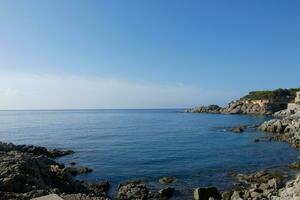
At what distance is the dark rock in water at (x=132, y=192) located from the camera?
93.5 feet

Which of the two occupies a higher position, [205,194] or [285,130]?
[285,130]

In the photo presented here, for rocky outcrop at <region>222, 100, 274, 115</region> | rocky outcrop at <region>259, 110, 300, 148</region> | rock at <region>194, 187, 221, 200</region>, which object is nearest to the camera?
rock at <region>194, 187, 221, 200</region>

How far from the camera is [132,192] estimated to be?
29078 mm

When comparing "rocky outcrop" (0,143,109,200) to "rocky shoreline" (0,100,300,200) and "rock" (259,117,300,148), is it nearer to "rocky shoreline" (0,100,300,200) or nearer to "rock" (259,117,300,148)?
"rocky shoreline" (0,100,300,200)

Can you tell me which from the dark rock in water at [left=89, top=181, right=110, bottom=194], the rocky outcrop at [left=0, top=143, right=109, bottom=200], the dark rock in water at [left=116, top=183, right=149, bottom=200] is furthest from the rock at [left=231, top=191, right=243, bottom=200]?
the dark rock in water at [left=89, top=181, right=110, bottom=194]

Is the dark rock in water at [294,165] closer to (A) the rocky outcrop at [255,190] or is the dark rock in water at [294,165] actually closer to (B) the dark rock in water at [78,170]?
(A) the rocky outcrop at [255,190]

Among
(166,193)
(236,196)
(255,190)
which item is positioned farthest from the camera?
(166,193)

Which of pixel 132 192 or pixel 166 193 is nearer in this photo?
pixel 132 192

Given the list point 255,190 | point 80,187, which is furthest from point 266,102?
point 80,187

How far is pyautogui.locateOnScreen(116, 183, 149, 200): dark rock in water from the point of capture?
28.5 m

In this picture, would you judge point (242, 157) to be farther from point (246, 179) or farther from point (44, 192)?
point (44, 192)

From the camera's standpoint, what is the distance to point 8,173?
22.0 metres

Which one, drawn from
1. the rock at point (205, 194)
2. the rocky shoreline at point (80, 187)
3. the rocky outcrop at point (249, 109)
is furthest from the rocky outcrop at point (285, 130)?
the rocky outcrop at point (249, 109)

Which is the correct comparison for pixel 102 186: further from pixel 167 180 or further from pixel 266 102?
pixel 266 102
